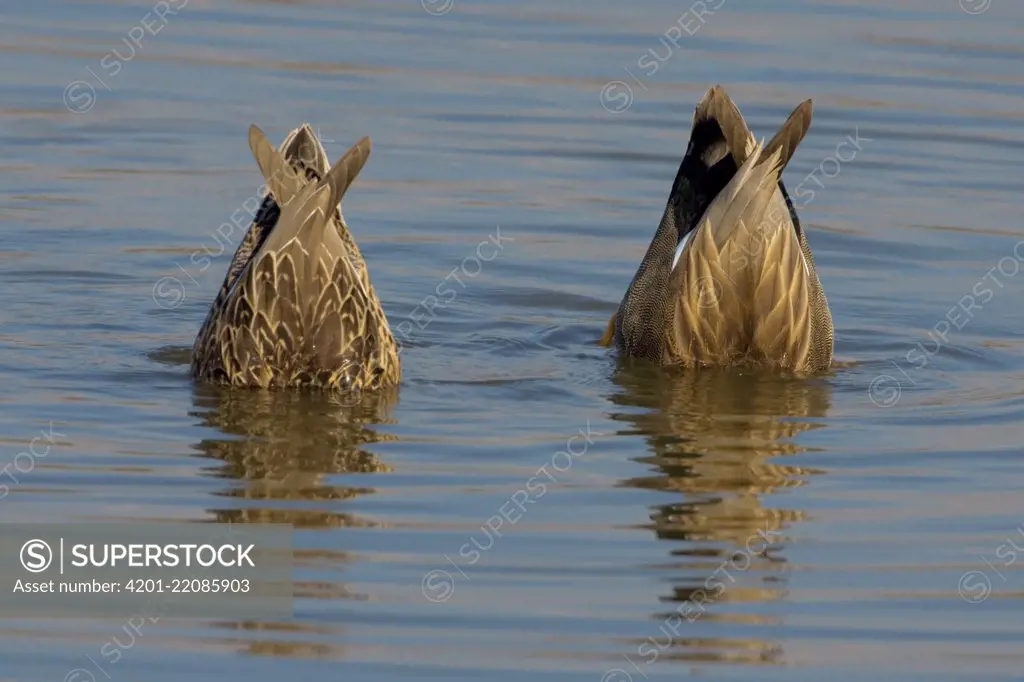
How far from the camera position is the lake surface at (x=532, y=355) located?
6879 mm

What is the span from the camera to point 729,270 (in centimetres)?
989

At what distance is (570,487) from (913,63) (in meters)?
9.57

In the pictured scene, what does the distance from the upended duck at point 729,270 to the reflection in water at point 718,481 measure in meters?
0.17

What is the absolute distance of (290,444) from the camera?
29.0 feet

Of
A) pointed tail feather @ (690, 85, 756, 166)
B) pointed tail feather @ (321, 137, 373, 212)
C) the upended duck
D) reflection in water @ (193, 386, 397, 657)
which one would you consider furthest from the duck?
pointed tail feather @ (690, 85, 756, 166)

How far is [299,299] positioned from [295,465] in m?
0.96

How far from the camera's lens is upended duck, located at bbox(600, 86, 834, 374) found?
976 cm

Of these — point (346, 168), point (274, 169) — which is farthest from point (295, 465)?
point (274, 169)

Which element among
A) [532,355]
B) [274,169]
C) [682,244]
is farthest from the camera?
[532,355]

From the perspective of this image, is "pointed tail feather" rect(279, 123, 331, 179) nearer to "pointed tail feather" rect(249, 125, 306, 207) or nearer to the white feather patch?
"pointed tail feather" rect(249, 125, 306, 207)

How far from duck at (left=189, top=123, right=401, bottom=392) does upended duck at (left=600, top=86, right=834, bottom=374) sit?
141 centimetres

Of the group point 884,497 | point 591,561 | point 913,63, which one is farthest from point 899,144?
point 591,561

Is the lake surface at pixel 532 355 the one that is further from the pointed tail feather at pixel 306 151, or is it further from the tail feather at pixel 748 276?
the pointed tail feather at pixel 306 151

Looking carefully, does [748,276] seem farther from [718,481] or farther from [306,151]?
[306,151]
